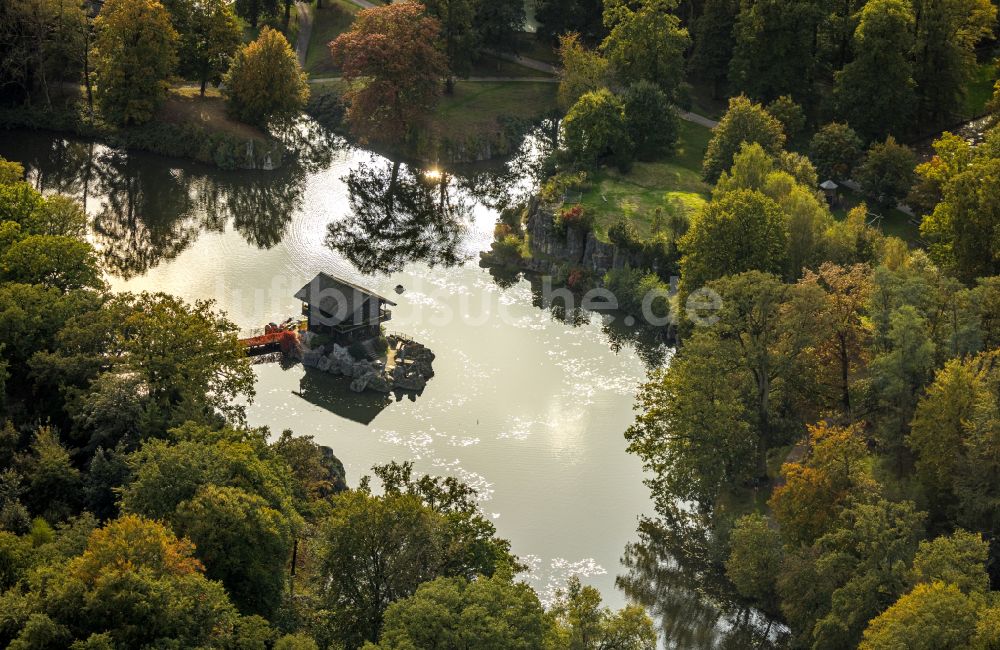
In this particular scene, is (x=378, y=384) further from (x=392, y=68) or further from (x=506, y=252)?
(x=392, y=68)

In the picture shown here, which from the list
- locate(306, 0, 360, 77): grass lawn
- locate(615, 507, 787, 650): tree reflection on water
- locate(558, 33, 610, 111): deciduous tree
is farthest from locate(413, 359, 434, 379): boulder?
locate(306, 0, 360, 77): grass lawn

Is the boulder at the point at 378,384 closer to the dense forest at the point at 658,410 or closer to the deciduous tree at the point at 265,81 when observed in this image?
the dense forest at the point at 658,410

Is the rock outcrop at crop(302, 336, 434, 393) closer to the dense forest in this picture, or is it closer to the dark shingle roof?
the dark shingle roof

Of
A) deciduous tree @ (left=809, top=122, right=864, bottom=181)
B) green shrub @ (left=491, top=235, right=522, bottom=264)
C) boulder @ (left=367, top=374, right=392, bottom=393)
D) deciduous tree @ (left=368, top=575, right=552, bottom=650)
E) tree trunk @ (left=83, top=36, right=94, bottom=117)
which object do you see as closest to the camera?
deciduous tree @ (left=368, top=575, right=552, bottom=650)

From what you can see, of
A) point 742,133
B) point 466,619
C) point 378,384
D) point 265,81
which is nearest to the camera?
point 466,619

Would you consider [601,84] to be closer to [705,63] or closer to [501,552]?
[705,63]

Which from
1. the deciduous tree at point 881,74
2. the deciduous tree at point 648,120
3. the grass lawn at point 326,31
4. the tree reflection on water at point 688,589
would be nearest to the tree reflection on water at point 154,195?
the grass lawn at point 326,31

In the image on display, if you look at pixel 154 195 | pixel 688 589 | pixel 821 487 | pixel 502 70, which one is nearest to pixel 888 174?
pixel 821 487
